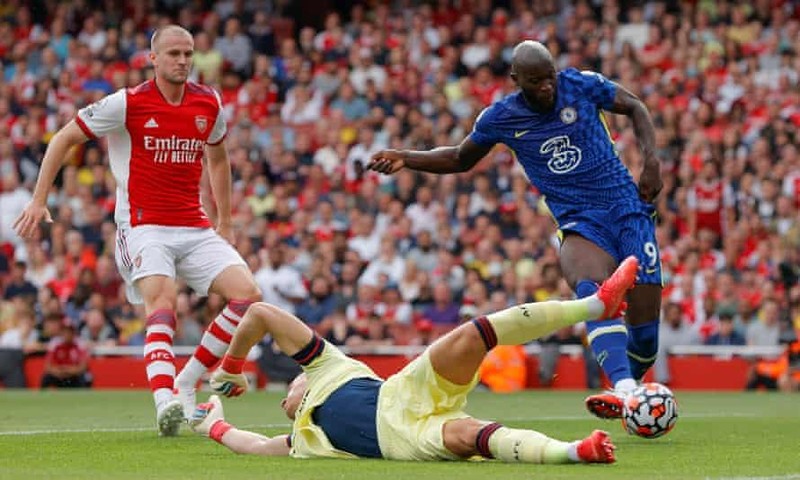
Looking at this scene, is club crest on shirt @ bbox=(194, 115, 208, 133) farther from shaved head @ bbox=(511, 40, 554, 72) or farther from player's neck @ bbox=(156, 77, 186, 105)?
shaved head @ bbox=(511, 40, 554, 72)

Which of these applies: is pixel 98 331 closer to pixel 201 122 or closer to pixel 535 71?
pixel 201 122

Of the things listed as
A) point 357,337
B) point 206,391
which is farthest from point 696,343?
point 206,391

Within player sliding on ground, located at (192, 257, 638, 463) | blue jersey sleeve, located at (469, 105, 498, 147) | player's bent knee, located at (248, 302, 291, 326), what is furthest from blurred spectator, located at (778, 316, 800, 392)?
player's bent knee, located at (248, 302, 291, 326)

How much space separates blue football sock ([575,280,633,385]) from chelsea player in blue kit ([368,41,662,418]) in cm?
14

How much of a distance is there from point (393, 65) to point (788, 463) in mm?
16476

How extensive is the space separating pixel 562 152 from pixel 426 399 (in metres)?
2.97

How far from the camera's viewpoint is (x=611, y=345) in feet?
31.4

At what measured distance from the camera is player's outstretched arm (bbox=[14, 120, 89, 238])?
10.1 meters

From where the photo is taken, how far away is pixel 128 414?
520 inches

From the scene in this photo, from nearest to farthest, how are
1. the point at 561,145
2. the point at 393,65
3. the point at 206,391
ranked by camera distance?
the point at 561,145, the point at 206,391, the point at 393,65

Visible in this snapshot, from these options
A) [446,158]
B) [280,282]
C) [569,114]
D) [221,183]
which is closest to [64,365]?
[280,282]

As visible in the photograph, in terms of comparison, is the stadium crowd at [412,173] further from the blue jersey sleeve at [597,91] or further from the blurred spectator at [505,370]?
the blue jersey sleeve at [597,91]

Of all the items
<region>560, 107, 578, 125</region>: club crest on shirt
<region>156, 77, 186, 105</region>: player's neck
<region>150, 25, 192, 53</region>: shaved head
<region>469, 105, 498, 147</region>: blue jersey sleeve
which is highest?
<region>150, 25, 192, 53</region>: shaved head

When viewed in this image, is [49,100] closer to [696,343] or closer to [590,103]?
[696,343]
